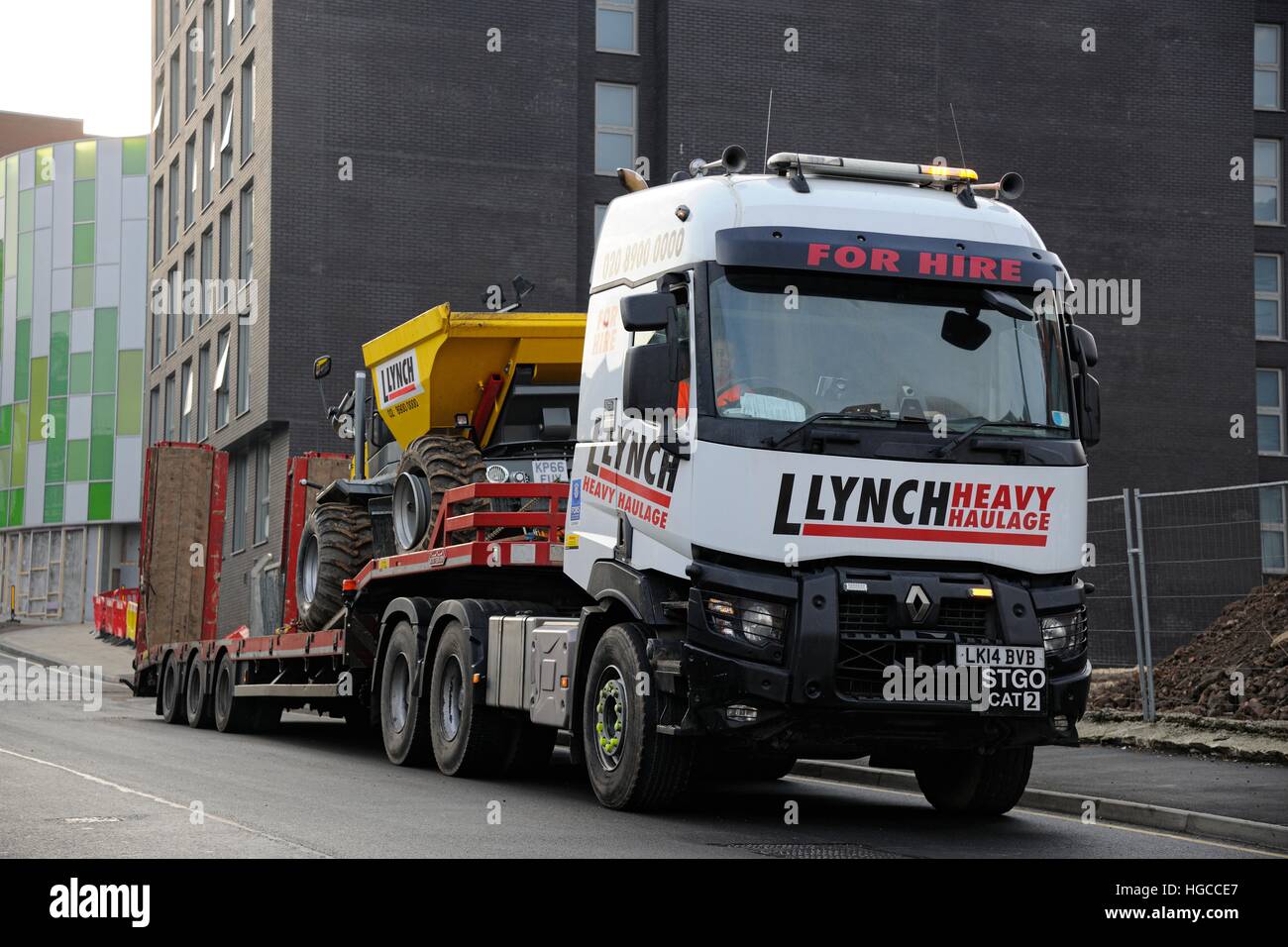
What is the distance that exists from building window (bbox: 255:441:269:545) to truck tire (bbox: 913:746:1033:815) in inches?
1133

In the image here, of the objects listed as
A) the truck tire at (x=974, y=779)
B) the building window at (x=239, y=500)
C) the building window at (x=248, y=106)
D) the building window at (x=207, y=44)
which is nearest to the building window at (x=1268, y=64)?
the building window at (x=248, y=106)

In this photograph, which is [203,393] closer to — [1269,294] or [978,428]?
[1269,294]

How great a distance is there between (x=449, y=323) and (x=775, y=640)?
17.7 ft

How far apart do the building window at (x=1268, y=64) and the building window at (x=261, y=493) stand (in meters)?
25.8

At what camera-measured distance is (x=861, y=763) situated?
48.7ft

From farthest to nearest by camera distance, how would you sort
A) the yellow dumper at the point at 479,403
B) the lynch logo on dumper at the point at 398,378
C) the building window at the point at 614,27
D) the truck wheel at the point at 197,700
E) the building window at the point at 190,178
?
the building window at the point at 190,178 → the building window at the point at 614,27 → the truck wheel at the point at 197,700 → the lynch logo on dumper at the point at 398,378 → the yellow dumper at the point at 479,403

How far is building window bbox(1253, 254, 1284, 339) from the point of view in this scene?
42875 millimetres

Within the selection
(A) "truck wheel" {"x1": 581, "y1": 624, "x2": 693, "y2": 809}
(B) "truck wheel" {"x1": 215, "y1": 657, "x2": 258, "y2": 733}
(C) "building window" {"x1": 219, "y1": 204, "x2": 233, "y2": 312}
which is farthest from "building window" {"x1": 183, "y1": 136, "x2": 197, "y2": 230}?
(A) "truck wheel" {"x1": 581, "y1": 624, "x2": 693, "y2": 809}

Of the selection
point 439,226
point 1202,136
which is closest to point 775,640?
point 439,226

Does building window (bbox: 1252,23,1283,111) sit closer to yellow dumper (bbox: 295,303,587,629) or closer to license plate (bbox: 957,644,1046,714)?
yellow dumper (bbox: 295,303,587,629)

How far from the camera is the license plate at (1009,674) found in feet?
32.1

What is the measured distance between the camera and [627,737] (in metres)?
10.5

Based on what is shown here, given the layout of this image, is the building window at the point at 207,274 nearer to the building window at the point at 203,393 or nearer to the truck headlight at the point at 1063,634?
the building window at the point at 203,393
